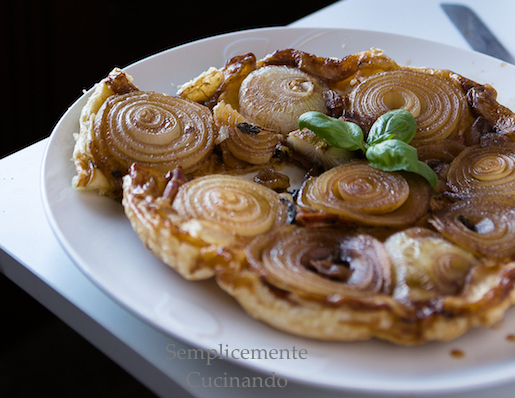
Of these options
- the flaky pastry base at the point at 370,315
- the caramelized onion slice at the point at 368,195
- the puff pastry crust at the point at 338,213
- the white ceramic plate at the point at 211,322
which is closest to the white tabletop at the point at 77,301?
the white ceramic plate at the point at 211,322

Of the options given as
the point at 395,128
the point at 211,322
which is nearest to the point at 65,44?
the point at 395,128

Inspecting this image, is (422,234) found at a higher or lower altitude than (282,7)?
higher

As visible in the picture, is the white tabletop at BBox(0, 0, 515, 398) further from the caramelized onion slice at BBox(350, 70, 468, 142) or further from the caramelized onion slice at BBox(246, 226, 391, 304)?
the caramelized onion slice at BBox(350, 70, 468, 142)

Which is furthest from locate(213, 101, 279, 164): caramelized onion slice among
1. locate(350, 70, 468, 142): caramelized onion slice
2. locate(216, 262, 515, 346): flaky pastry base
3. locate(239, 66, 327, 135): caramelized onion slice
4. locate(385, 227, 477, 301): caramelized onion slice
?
locate(216, 262, 515, 346): flaky pastry base

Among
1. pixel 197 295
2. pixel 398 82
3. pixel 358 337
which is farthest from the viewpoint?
pixel 398 82

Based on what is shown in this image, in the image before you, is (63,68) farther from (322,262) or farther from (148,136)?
(322,262)

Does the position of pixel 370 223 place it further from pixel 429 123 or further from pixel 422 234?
pixel 429 123

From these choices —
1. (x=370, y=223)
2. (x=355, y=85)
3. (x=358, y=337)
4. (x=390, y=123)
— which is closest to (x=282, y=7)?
(x=355, y=85)
